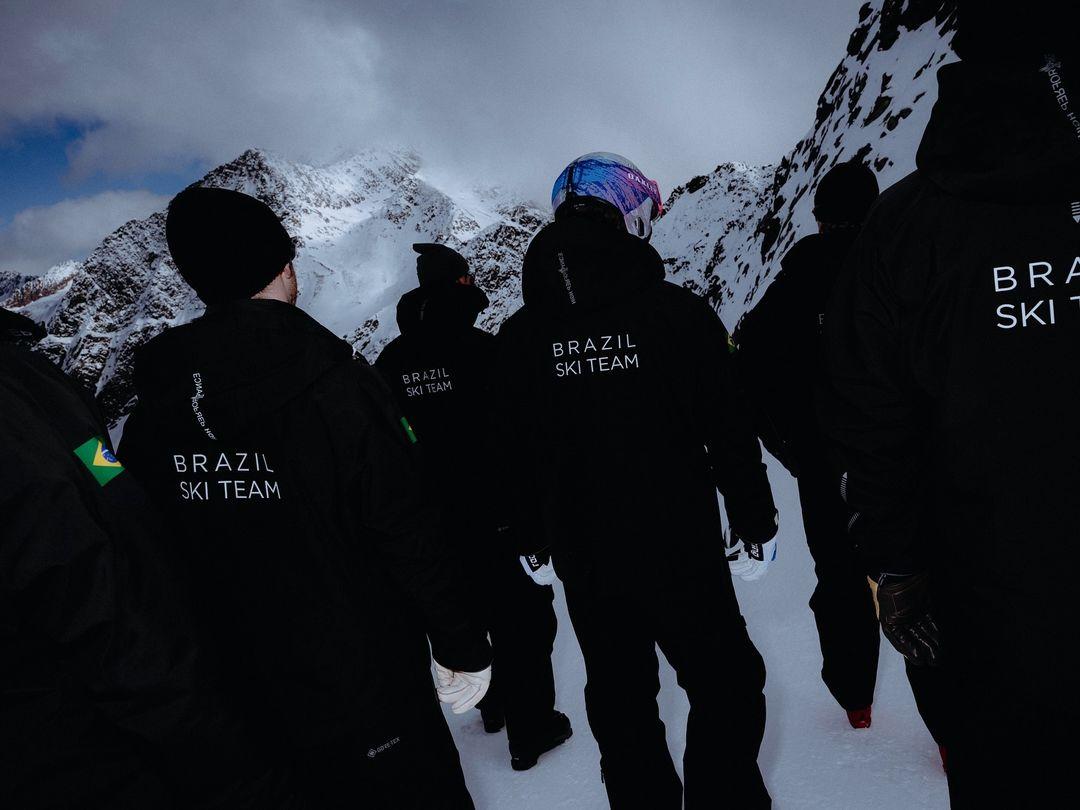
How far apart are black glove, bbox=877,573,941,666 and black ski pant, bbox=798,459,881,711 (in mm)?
1017

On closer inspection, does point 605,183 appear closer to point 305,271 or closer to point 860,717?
point 860,717

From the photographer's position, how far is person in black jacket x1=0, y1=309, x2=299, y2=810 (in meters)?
1.22

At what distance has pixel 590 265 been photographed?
1.90m

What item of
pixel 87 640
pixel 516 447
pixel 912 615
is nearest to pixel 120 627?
pixel 87 640

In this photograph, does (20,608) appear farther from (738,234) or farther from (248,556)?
(738,234)

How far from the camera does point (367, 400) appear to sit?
173 cm

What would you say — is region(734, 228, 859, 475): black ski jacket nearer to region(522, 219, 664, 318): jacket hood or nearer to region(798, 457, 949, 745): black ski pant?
region(798, 457, 949, 745): black ski pant

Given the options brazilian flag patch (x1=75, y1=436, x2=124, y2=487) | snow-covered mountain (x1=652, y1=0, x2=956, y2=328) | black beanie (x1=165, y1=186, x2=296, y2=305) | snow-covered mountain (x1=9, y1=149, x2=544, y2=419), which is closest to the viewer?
brazilian flag patch (x1=75, y1=436, x2=124, y2=487)

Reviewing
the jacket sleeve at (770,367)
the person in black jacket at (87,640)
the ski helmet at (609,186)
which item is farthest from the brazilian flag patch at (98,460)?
the jacket sleeve at (770,367)

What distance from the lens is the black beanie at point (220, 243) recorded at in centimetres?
171

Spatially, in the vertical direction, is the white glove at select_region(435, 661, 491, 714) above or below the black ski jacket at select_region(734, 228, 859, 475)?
below

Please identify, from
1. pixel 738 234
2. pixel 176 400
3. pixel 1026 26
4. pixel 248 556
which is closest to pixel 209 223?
pixel 176 400

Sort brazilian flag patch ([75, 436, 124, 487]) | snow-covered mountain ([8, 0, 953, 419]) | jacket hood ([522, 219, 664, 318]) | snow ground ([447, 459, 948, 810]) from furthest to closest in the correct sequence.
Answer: snow-covered mountain ([8, 0, 953, 419]), snow ground ([447, 459, 948, 810]), jacket hood ([522, 219, 664, 318]), brazilian flag patch ([75, 436, 124, 487])

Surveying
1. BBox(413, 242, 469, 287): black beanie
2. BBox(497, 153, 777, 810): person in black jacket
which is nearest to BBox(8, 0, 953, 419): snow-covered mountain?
BBox(413, 242, 469, 287): black beanie
